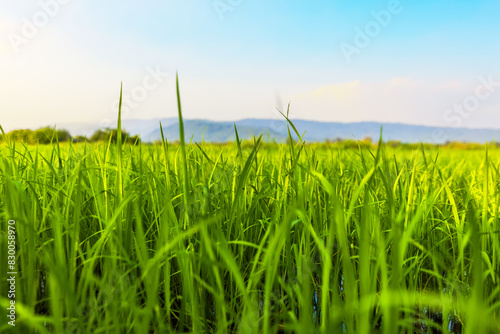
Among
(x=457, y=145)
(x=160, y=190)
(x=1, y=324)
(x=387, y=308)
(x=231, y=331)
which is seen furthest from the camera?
(x=457, y=145)

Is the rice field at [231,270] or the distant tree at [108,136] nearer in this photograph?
the rice field at [231,270]

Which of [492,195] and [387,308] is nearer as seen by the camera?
[387,308]

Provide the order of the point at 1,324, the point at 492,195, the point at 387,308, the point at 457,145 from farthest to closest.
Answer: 1. the point at 457,145
2. the point at 492,195
3. the point at 1,324
4. the point at 387,308

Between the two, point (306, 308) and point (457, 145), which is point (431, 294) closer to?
point (306, 308)

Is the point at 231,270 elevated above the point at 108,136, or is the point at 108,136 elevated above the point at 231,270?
the point at 108,136

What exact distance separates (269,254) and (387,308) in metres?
0.25

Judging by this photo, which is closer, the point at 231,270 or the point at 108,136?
the point at 231,270

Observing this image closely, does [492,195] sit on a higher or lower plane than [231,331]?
higher

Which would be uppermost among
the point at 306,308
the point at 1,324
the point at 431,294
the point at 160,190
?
the point at 160,190

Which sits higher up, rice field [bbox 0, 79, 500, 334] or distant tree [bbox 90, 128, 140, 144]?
distant tree [bbox 90, 128, 140, 144]

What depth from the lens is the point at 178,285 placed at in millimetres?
1149

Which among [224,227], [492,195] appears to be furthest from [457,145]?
[224,227]

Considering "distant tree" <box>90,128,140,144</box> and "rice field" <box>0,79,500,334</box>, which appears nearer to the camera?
"rice field" <box>0,79,500,334</box>

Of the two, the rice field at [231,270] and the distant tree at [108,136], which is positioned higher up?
the distant tree at [108,136]
